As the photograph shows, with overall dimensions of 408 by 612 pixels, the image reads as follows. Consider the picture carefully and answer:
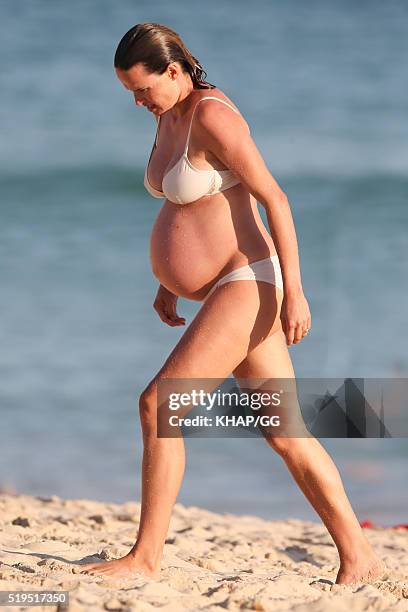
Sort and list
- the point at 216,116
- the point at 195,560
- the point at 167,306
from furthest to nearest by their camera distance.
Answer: the point at 195,560 < the point at 167,306 < the point at 216,116

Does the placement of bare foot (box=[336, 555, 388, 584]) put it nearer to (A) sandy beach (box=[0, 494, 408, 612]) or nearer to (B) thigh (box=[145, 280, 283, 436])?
(A) sandy beach (box=[0, 494, 408, 612])

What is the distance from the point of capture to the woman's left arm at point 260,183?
3.33 metres

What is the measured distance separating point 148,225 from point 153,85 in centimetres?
961

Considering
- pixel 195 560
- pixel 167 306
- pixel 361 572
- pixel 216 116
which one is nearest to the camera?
pixel 216 116

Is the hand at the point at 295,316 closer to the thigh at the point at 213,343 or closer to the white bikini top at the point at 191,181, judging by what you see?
the thigh at the point at 213,343

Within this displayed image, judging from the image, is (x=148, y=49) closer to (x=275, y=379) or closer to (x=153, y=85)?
(x=153, y=85)

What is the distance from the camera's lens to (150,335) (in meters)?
9.09

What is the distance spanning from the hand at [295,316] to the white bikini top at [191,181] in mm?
407

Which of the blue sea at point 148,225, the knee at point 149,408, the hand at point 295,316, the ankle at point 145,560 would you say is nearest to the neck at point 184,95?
the hand at point 295,316

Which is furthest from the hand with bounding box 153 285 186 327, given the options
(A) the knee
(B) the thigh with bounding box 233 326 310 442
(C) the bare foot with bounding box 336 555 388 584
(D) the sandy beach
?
(C) the bare foot with bounding box 336 555 388 584

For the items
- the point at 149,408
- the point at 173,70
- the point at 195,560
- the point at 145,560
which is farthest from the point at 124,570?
the point at 173,70

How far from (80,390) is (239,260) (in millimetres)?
4725

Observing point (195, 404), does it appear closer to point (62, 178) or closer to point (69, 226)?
point (69, 226)

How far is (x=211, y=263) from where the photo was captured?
3.46 m
